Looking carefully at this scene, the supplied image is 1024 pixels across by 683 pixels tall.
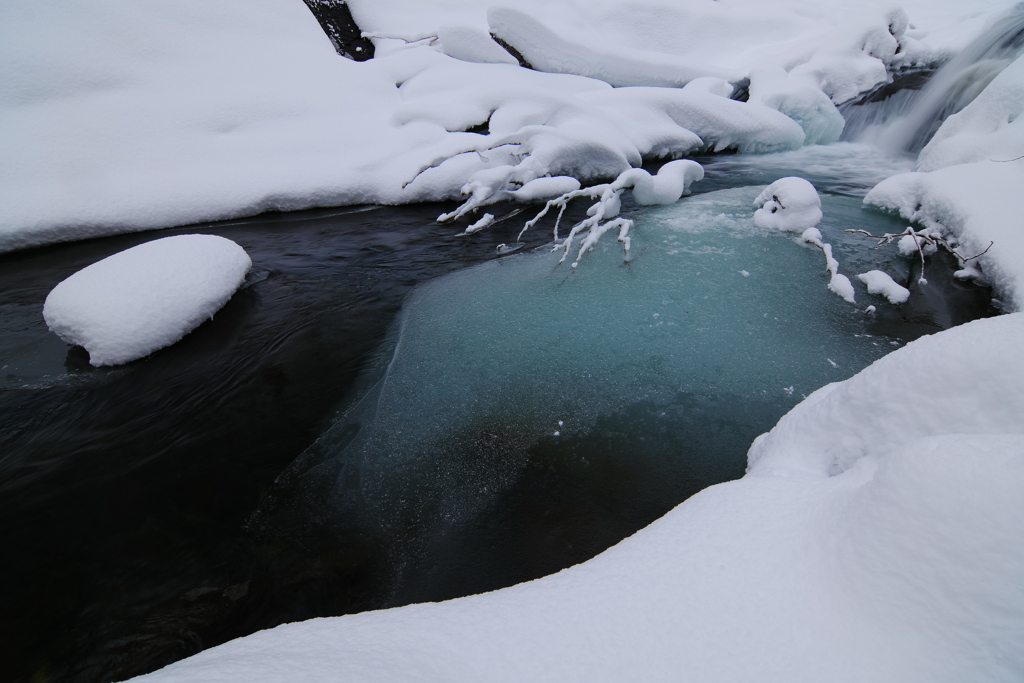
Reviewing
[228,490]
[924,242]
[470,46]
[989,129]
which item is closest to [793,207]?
[924,242]

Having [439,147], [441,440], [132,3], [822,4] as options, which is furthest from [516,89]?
[822,4]

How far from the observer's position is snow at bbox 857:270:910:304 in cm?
378

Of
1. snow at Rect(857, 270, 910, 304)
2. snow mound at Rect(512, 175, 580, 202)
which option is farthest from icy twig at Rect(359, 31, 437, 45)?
snow at Rect(857, 270, 910, 304)

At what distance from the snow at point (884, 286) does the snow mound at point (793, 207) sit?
3.52 ft

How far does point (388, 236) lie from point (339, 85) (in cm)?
401

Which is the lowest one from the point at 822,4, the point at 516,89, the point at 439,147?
the point at 439,147

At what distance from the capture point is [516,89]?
721cm

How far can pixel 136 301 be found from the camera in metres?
3.40

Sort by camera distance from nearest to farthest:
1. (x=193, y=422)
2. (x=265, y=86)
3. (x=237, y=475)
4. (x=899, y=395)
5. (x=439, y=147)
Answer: (x=899, y=395)
(x=237, y=475)
(x=193, y=422)
(x=439, y=147)
(x=265, y=86)

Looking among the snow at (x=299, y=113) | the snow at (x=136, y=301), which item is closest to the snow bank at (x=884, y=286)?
the snow at (x=299, y=113)

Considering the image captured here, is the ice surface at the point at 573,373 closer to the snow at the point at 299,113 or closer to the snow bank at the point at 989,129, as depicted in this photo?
the snow bank at the point at 989,129

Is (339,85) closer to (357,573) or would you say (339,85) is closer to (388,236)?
(388,236)

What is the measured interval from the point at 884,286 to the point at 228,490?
5.12m

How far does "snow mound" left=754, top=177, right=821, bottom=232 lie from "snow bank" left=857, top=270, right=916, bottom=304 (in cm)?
107
